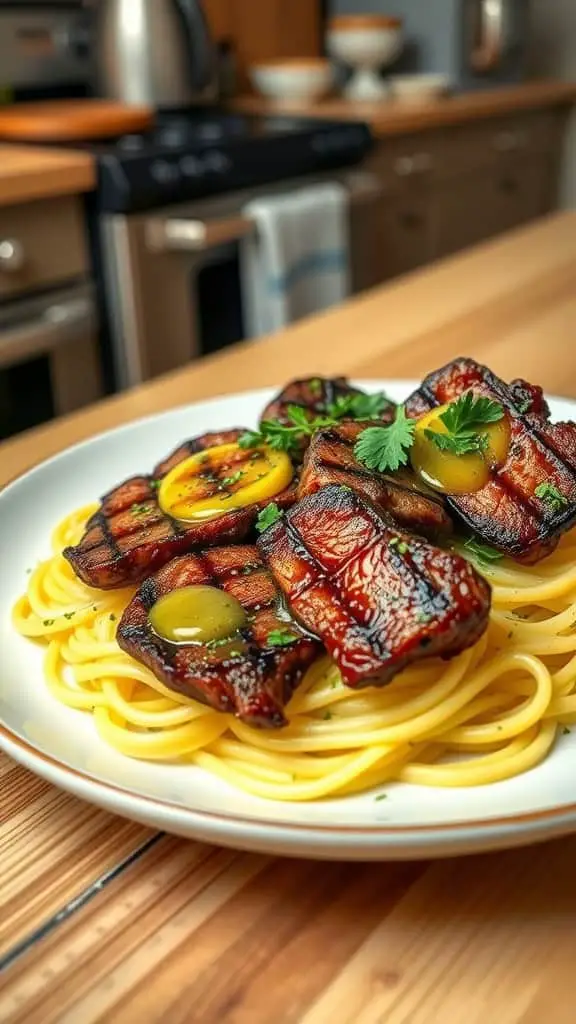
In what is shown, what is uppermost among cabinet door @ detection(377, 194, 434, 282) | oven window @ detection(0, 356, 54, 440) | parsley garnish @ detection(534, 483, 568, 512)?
parsley garnish @ detection(534, 483, 568, 512)

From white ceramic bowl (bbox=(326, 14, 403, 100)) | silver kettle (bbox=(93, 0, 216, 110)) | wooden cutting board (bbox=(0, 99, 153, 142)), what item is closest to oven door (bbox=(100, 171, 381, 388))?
wooden cutting board (bbox=(0, 99, 153, 142))

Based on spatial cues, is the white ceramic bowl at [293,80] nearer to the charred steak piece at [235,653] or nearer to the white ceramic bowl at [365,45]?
the white ceramic bowl at [365,45]

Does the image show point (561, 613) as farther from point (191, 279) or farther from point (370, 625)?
point (191, 279)

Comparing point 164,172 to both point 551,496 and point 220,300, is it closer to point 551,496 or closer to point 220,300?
point 220,300

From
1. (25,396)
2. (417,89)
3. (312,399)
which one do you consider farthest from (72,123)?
(312,399)

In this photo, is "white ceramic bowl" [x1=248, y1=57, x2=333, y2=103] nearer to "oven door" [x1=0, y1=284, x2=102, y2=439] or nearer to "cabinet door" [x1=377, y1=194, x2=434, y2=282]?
"cabinet door" [x1=377, y1=194, x2=434, y2=282]

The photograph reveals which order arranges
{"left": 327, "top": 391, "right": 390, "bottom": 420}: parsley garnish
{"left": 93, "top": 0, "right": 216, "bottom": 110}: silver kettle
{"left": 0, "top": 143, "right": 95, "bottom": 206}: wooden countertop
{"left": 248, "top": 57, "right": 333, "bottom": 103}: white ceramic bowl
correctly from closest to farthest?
1. {"left": 327, "top": 391, "right": 390, "bottom": 420}: parsley garnish
2. {"left": 0, "top": 143, "right": 95, "bottom": 206}: wooden countertop
3. {"left": 93, "top": 0, "right": 216, "bottom": 110}: silver kettle
4. {"left": 248, "top": 57, "right": 333, "bottom": 103}: white ceramic bowl
